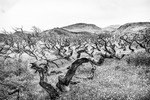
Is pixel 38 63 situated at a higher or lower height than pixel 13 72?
higher

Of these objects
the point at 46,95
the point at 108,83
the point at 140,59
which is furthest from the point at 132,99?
the point at 140,59

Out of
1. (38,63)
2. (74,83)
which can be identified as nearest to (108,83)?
(74,83)

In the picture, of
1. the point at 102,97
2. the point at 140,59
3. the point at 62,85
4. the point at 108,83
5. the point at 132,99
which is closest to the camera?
the point at 132,99

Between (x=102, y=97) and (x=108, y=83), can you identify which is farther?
(x=108, y=83)

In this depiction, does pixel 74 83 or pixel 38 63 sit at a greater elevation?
pixel 38 63

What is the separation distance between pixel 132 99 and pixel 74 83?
4.84 metres

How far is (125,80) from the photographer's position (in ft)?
34.8

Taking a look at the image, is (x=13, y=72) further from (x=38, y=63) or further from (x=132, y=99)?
(x=132, y=99)

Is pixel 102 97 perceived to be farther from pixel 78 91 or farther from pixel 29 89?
pixel 29 89

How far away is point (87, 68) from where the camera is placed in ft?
52.4

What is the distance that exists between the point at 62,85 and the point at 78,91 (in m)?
1.23

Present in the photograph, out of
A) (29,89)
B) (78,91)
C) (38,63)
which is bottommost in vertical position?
(29,89)

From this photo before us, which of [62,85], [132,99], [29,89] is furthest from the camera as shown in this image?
[29,89]

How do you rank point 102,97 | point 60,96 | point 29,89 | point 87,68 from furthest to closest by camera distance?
1. point 87,68
2. point 29,89
3. point 60,96
4. point 102,97
